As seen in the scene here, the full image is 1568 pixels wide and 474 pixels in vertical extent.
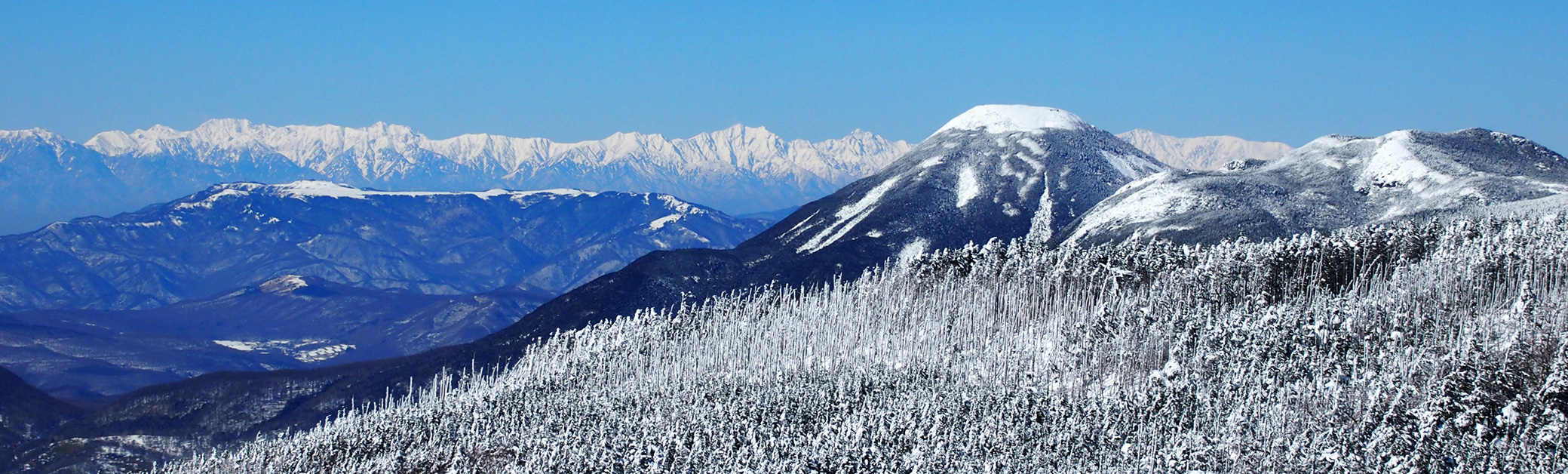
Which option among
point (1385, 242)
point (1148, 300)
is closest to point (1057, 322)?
point (1148, 300)

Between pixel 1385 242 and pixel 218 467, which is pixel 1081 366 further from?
pixel 218 467

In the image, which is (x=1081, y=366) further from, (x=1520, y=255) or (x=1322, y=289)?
(x=1520, y=255)

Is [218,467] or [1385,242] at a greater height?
[1385,242]

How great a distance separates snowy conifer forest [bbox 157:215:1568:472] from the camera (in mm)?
90438

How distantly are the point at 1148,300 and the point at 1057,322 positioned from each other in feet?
38.5

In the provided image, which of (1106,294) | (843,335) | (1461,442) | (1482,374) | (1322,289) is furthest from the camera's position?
(843,335)

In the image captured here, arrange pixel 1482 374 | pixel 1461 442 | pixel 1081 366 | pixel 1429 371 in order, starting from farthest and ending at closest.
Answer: pixel 1081 366
pixel 1429 371
pixel 1482 374
pixel 1461 442

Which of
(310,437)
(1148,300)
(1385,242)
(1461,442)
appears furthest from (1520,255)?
(310,437)

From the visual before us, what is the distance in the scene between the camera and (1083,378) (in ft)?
411

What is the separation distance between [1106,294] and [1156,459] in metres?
63.0

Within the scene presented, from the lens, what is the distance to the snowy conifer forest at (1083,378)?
90.4 m

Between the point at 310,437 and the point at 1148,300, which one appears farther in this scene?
the point at 310,437

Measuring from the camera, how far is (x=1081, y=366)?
12762cm

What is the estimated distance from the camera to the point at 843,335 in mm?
171000
